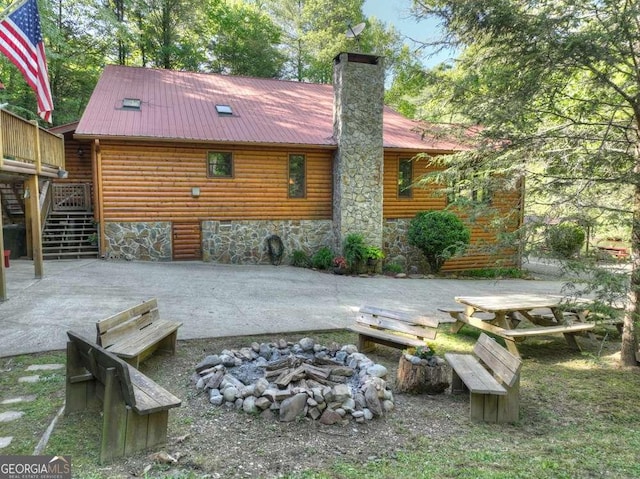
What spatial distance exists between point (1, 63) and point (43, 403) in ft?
61.4

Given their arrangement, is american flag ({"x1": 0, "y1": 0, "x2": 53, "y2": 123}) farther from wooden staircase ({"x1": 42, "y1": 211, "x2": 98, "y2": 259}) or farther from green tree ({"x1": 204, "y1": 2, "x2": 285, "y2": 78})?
green tree ({"x1": 204, "y1": 2, "x2": 285, "y2": 78})

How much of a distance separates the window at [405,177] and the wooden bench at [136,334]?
432 inches

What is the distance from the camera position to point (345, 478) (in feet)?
8.80

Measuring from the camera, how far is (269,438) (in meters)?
3.19

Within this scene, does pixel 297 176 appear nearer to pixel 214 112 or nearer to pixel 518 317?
pixel 214 112

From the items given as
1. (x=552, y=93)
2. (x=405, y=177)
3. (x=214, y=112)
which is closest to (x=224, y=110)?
(x=214, y=112)

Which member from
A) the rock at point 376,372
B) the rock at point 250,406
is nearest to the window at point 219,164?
the rock at point 376,372

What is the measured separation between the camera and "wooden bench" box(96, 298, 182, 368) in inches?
159

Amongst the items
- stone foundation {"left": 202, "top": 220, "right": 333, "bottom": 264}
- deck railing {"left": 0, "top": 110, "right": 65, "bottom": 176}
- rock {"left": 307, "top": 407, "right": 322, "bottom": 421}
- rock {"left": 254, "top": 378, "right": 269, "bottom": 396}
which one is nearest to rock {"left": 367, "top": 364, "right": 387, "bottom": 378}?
rock {"left": 307, "top": 407, "right": 322, "bottom": 421}

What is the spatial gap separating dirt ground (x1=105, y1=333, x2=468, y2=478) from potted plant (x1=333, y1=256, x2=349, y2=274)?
8.44 m

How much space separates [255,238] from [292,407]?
10450 mm

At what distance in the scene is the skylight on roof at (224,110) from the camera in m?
14.5

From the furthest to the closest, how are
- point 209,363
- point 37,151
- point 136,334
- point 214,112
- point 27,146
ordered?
1. point 214,112
2. point 37,151
3. point 27,146
4. point 136,334
5. point 209,363

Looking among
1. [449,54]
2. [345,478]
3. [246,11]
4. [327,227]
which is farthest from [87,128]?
[246,11]
